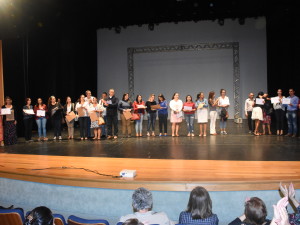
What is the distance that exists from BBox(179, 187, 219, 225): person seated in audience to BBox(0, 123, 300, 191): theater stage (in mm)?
946

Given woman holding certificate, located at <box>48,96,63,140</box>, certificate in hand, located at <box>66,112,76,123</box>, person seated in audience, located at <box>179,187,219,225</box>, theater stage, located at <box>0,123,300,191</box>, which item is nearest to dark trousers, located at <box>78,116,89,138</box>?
certificate in hand, located at <box>66,112,76,123</box>

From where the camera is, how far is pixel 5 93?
33.1 ft

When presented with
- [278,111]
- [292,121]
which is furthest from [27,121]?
[292,121]

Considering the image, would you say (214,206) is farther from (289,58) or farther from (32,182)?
(289,58)

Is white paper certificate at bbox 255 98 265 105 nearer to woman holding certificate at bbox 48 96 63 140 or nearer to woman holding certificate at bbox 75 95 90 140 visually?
woman holding certificate at bbox 75 95 90 140

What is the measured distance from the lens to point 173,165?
4715 mm

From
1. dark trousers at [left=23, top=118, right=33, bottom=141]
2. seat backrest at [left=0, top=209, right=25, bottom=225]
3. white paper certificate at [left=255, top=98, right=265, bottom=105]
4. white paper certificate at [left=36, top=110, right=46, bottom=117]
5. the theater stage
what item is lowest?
seat backrest at [left=0, top=209, right=25, bottom=225]

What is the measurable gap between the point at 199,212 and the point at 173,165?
2.28m

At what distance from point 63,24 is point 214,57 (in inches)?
285

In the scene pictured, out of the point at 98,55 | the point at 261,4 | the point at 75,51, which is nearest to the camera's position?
the point at 261,4

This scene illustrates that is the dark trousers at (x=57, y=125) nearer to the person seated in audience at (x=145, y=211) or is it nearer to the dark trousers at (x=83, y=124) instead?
the dark trousers at (x=83, y=124)

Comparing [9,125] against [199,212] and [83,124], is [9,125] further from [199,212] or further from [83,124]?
[199,212]

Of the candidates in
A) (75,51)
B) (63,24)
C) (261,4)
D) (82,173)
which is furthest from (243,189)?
(75,51)

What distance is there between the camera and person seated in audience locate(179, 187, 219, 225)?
95.5 inches
